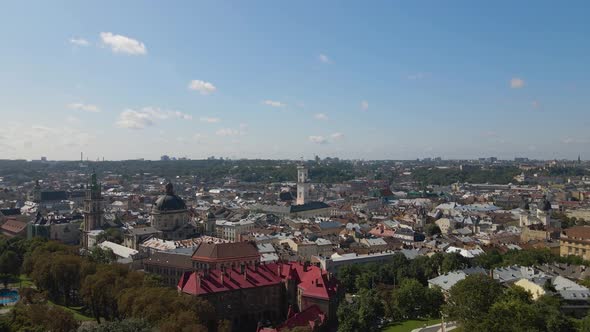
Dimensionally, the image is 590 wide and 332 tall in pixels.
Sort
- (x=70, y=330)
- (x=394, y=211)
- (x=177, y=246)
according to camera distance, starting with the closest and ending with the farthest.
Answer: (x=70, y=330), (x=177, y=246), (x=394, y=211)

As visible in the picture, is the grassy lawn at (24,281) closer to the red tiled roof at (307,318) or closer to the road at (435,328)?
the red tiled roof at (307,318)

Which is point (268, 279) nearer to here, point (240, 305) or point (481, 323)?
point (240, 305)

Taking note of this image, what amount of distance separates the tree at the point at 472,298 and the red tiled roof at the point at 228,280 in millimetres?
17880

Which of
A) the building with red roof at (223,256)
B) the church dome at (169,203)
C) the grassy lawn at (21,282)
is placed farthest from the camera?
the church dome at (169,203)

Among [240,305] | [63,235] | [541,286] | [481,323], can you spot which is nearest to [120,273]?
[240,305]

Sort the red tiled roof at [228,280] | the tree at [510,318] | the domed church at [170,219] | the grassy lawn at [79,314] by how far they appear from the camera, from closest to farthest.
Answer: the tree at [510,318] → the red tiled roof at [228,280] → the grassy lawn at [79,314] → the domed church at [170,219]

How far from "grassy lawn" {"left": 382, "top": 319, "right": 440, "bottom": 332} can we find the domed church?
5318 centimetres

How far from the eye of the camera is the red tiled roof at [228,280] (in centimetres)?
4996

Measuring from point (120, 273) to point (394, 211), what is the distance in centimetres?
10467

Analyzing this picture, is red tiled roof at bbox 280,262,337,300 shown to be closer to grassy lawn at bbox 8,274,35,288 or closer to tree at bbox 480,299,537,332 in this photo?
tree at bbox 480,299,537,332

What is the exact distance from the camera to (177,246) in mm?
79125

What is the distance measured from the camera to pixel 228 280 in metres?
51.9

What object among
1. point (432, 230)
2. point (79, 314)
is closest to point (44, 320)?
point (79, 314)

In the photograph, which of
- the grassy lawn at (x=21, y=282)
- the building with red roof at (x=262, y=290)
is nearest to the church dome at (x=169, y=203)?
the grassy lawn at (x=21, y=282)
